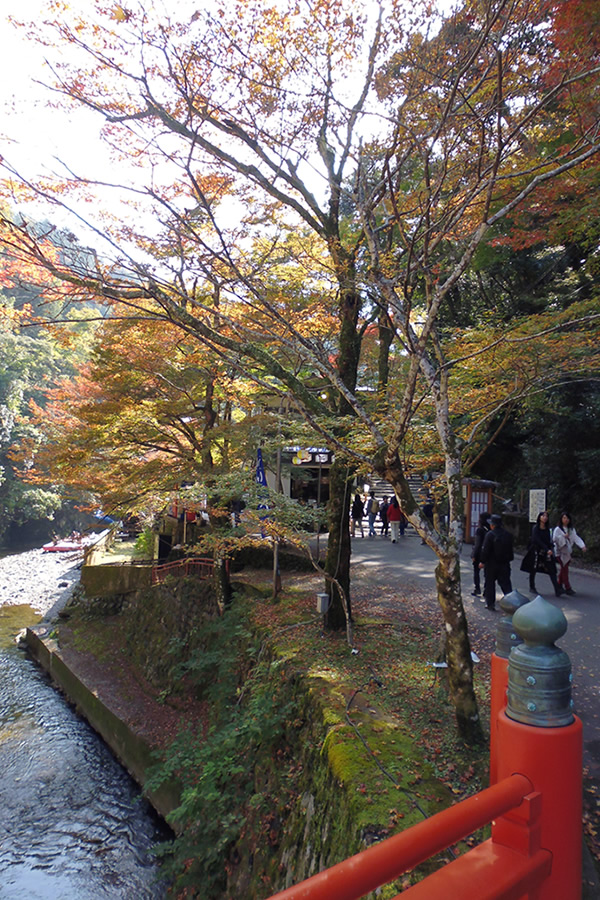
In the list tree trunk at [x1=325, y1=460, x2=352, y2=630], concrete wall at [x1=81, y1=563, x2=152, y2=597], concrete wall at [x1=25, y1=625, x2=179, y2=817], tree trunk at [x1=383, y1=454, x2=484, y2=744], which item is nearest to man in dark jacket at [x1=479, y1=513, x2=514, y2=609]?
tree trunk at [x1=325, y1=460, x2=352, y2=630]

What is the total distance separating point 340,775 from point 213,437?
24.5 ft

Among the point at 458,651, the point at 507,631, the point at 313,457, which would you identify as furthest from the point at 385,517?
the point at 507,631

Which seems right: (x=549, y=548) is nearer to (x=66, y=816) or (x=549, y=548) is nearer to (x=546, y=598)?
(x=546, y=598)

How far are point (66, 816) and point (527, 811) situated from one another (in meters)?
10.0

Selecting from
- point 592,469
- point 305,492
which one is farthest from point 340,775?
point 305,492

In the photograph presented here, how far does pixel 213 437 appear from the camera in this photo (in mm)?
11086

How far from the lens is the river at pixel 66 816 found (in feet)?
24.7

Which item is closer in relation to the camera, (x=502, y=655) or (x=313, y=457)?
(x=502, y=655)

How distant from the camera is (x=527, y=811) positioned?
171 centimetres

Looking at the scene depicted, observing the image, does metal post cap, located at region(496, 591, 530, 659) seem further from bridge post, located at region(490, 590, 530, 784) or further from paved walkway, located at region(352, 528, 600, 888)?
paved walkway, located at region(352, 528, 600, 888)

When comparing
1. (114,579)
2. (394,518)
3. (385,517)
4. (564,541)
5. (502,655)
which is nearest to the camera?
(502,655)

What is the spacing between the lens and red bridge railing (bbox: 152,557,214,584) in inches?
557

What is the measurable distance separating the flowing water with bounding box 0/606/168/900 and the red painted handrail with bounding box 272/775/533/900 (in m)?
7.54

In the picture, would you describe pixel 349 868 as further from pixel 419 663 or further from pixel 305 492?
pixel 305 492
